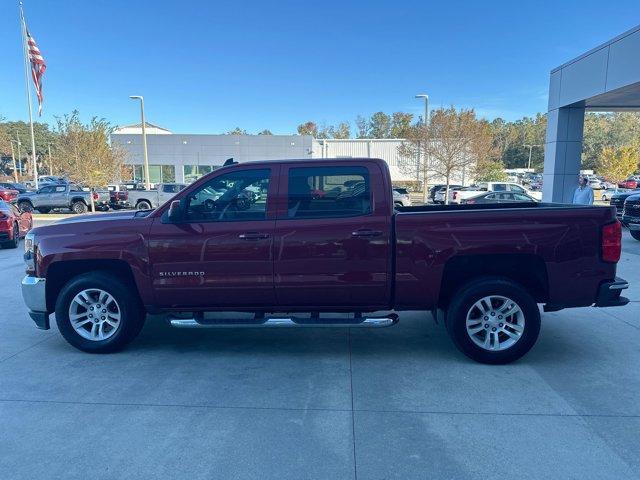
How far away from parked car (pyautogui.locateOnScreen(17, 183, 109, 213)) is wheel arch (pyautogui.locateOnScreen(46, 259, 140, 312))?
2214 cm

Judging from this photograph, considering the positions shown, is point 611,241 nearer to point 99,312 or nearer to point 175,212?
point 175,212

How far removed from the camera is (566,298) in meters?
4.62

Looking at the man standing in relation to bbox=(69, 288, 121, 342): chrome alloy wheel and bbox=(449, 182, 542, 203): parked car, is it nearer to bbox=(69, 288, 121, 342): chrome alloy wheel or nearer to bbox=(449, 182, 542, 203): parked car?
bbox=(69, 288, 121, 342): chrome alloy wheel

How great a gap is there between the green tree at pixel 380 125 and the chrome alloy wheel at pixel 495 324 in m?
91.3

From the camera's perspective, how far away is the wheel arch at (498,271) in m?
4.66

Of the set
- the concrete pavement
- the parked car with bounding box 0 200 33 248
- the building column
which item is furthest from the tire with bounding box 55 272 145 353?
the building column

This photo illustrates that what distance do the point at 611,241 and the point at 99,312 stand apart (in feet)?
17.1

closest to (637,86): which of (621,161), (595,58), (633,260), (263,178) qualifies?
(595,58)

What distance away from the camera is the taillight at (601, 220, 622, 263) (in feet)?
14.8

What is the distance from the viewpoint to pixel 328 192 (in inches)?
188

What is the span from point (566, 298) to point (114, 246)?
14.9 feet

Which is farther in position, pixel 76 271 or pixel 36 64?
pixel 36 64

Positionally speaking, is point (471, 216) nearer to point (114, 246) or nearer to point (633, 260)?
point (114, 246)

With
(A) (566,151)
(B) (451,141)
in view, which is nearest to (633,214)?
(A) (566,151)
